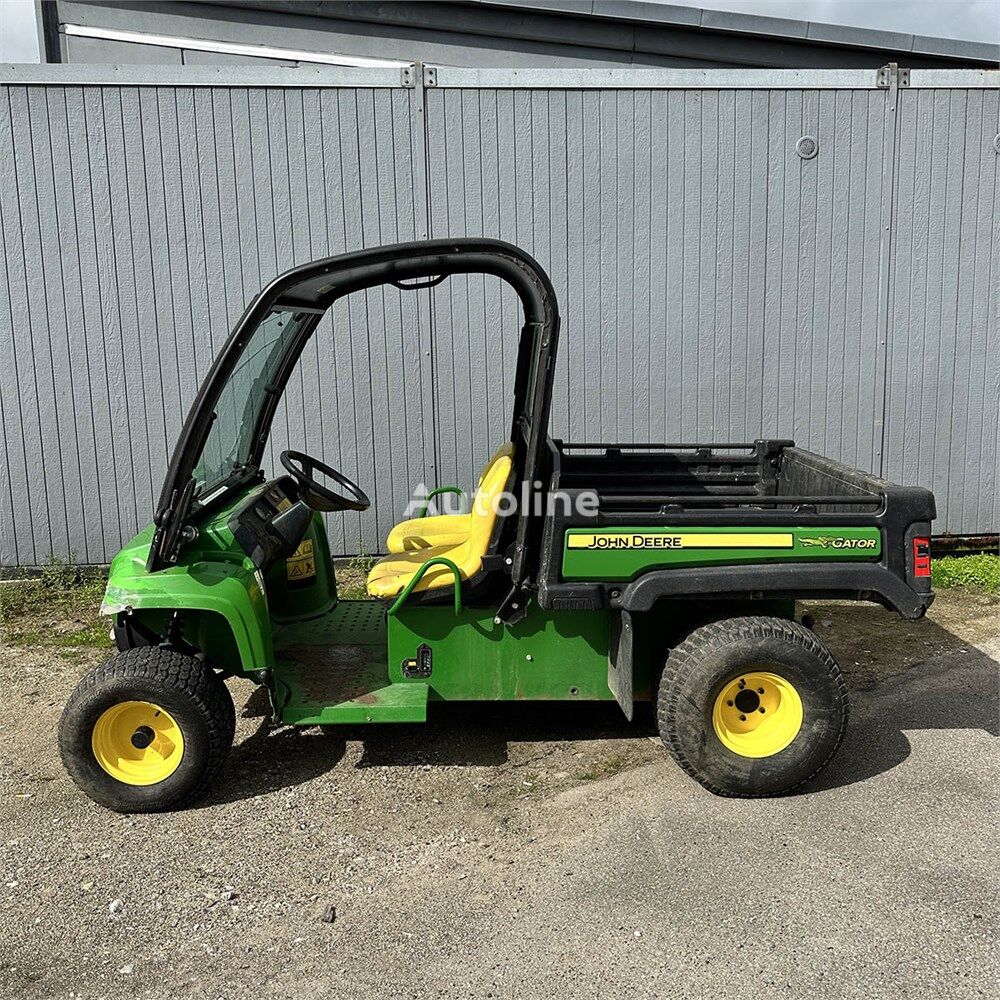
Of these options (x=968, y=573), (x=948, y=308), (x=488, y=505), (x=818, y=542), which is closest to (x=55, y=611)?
(x=488, y=505)

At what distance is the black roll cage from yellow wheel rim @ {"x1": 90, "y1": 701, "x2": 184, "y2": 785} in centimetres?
53

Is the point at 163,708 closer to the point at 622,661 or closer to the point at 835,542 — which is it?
the point at 622,661

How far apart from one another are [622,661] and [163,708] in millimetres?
1666

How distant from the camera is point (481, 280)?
244 inches

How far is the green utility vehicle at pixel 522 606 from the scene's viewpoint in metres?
3.37

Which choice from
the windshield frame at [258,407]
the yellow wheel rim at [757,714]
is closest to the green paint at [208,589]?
the windshield frame at [258,407]

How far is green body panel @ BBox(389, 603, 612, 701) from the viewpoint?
3695 mm

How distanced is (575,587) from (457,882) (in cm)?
107

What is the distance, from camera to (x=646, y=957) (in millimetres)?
2623

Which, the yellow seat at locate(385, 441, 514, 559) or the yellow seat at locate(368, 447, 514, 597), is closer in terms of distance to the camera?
the yellow seat at locate(368, 447, 514, 597)

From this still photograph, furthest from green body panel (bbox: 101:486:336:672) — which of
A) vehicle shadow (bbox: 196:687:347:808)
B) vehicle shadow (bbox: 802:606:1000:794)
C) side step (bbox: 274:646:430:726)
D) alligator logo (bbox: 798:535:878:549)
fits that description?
vehicle shadow (bbox: 802:606:1000:794)

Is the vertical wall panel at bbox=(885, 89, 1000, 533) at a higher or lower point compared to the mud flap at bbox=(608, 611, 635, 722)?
higher

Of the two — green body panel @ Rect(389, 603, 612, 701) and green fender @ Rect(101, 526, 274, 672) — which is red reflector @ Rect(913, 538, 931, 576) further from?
green fender @ Rect(101, 526, 274, 672)

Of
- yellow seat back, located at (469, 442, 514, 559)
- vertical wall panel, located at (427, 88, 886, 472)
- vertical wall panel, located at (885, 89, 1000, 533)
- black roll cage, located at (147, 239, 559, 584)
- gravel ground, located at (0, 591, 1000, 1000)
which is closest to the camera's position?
gravel ground, located at (0, 591, 1000, 1000)
